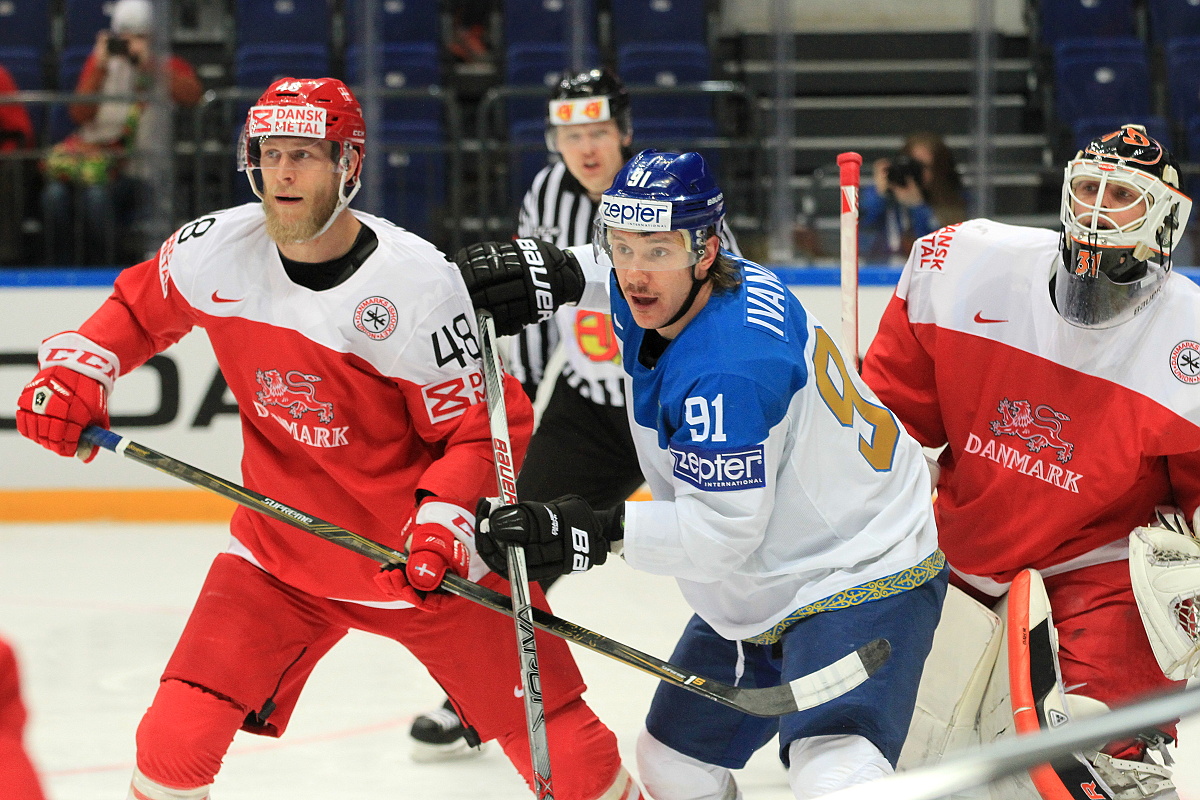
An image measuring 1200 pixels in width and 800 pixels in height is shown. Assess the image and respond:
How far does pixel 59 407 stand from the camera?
241 centimetres

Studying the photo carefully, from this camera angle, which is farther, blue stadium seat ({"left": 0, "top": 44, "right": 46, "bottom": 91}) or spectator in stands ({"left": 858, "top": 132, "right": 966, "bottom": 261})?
blue stadium seat ({"left": 0, "top": 44, "right": 46, "bottom": 91})

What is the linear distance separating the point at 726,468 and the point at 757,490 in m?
0.06

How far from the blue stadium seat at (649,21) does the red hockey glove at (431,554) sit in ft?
17.0

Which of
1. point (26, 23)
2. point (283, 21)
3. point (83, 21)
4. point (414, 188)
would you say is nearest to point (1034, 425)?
point (414, 188)

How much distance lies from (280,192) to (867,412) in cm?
100

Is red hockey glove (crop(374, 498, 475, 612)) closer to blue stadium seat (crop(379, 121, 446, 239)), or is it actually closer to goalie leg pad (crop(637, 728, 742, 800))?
goalie leg pad (crop(637, 728, 742, 800))

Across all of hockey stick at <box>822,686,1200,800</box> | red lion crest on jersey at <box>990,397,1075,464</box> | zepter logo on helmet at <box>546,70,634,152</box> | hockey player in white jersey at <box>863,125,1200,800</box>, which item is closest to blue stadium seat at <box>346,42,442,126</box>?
zepter logo on helmet at <box>546,70,634,152</box>

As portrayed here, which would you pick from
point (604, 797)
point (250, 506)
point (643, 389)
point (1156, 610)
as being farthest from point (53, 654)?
point (1156, 610)

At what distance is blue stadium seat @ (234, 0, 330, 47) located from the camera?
23.1 ft

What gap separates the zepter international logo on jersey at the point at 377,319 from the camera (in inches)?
93.0

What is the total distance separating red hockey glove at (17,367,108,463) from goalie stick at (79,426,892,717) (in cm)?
3

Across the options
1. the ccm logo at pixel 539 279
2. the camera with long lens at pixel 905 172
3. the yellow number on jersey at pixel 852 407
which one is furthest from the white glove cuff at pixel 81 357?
the camera with long lens at pixel 905 172

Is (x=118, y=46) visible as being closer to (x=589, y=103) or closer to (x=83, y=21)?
(x=83, y=21)

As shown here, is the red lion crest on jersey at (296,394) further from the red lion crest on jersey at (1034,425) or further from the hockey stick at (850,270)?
the red lion crest on jersey at (1034,425)
